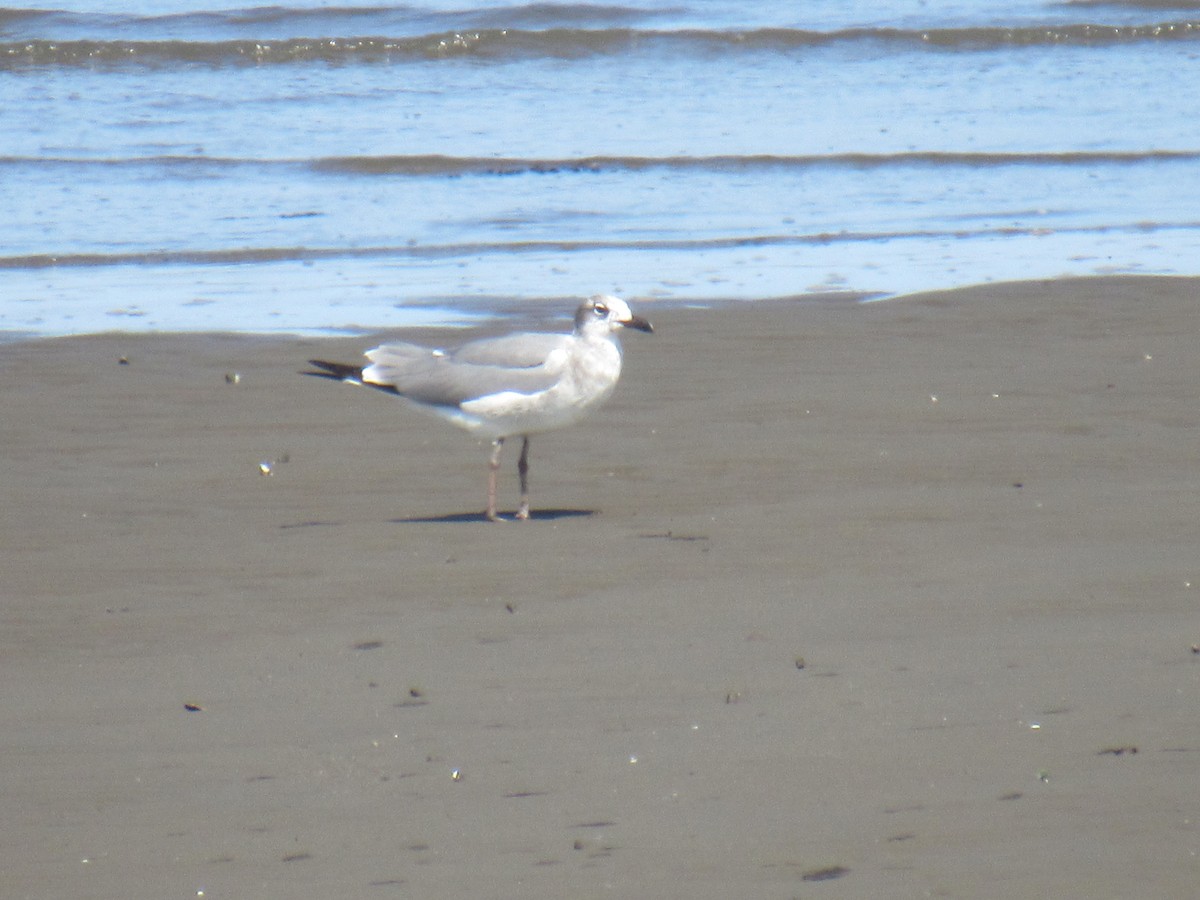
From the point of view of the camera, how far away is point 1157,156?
1675cm

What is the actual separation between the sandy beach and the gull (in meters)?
0.28

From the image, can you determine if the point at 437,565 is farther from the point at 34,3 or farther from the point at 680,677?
the point at 34,3

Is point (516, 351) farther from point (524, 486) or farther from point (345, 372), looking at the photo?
point (345, 372)

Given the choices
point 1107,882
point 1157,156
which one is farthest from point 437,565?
point 1157,156

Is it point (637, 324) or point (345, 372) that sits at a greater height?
point (637, 324)

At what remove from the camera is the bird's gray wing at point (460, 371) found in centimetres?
675

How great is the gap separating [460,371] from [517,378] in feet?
0.76

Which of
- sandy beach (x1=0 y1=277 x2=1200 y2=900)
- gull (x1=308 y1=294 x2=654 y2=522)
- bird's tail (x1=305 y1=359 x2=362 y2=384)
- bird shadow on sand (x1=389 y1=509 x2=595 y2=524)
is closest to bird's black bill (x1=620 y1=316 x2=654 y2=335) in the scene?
gull (x1=308 y1=294 x2=654 y2=522)

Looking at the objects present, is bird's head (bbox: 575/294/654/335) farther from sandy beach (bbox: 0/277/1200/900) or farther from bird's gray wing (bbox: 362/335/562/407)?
sandy beach (bbox: 0/277/1200/900)

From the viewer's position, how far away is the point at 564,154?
17.3 m

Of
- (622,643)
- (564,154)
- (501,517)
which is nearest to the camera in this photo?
(622,643)

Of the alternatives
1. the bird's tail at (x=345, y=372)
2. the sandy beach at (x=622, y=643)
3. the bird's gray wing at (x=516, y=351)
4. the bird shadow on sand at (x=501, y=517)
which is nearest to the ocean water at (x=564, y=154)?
the sandy beach at (x=622, y=643)

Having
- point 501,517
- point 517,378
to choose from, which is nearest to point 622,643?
point 501,517

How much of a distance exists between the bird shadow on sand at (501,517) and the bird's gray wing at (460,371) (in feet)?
1.44
